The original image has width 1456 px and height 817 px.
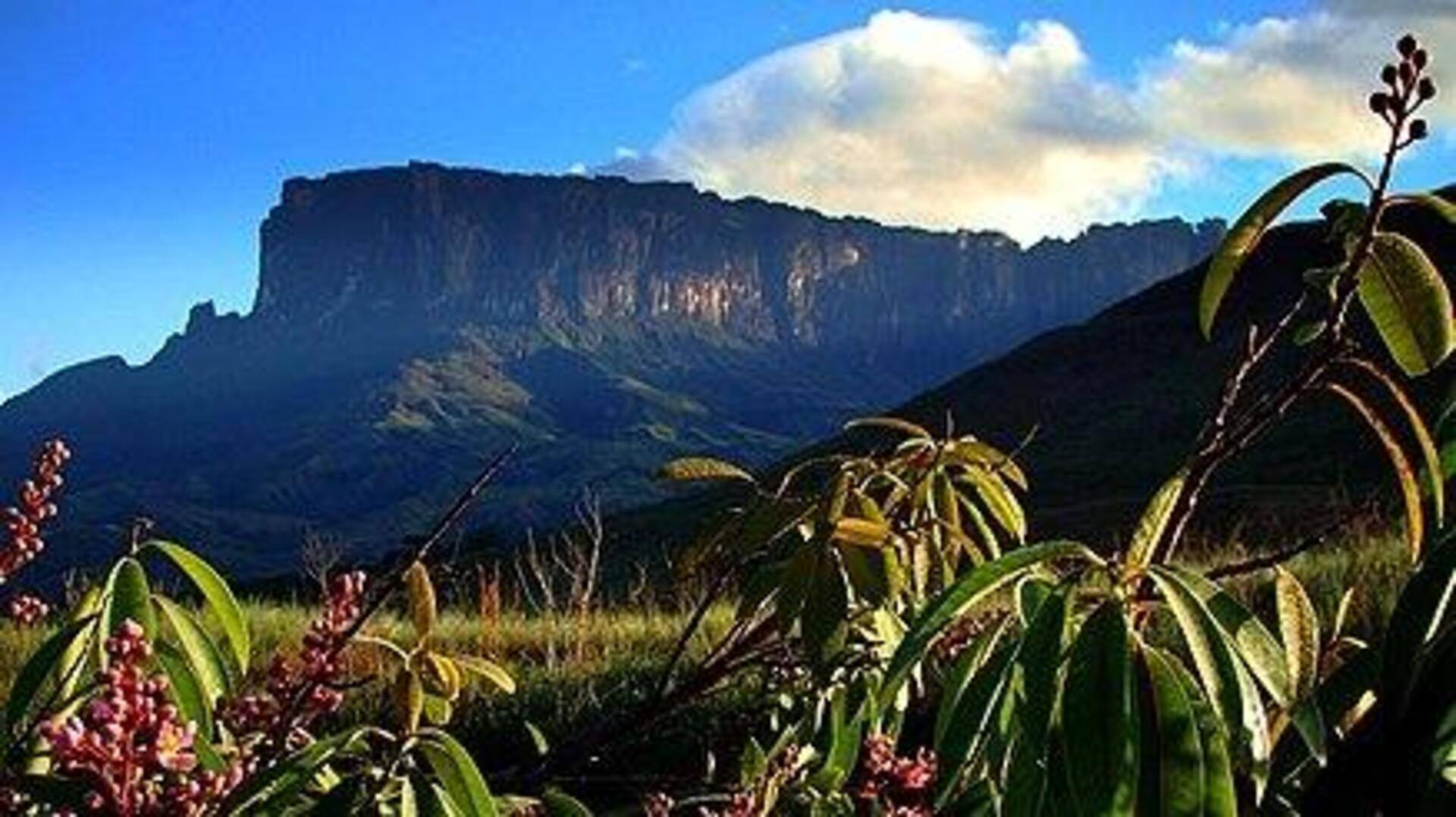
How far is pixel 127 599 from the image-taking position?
6.07 feet

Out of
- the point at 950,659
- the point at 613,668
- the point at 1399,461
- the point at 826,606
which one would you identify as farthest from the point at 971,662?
the point at 613,668

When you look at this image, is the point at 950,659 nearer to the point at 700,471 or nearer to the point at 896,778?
the point at 896,778

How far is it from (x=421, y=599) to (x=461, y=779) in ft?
1.72

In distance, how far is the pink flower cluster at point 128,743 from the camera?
125cm

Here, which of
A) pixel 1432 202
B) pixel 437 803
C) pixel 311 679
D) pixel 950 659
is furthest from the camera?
pixel 950 659

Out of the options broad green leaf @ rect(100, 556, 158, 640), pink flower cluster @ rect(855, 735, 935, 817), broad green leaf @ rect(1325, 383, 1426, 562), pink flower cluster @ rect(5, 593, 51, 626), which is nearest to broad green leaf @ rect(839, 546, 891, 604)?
pink flower cluster @ rect(855, 735, 935, 817)

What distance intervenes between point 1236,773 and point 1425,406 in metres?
39.4

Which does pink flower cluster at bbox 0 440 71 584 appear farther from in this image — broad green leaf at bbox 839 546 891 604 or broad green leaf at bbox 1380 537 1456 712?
broad green leaf at bbox 1380 537 1456 712

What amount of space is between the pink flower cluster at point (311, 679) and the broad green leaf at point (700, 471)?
1.68ft

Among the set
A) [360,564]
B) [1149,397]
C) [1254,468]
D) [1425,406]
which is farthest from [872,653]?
[1149,397]

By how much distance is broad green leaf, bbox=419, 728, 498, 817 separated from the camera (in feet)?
4.77

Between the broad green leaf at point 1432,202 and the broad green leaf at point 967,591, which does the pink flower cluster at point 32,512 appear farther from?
the broad green leaf at point 1432,202

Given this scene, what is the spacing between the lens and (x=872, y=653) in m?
2.29

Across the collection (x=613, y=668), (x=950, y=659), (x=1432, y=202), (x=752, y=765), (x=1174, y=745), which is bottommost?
(x=613, y=668)
